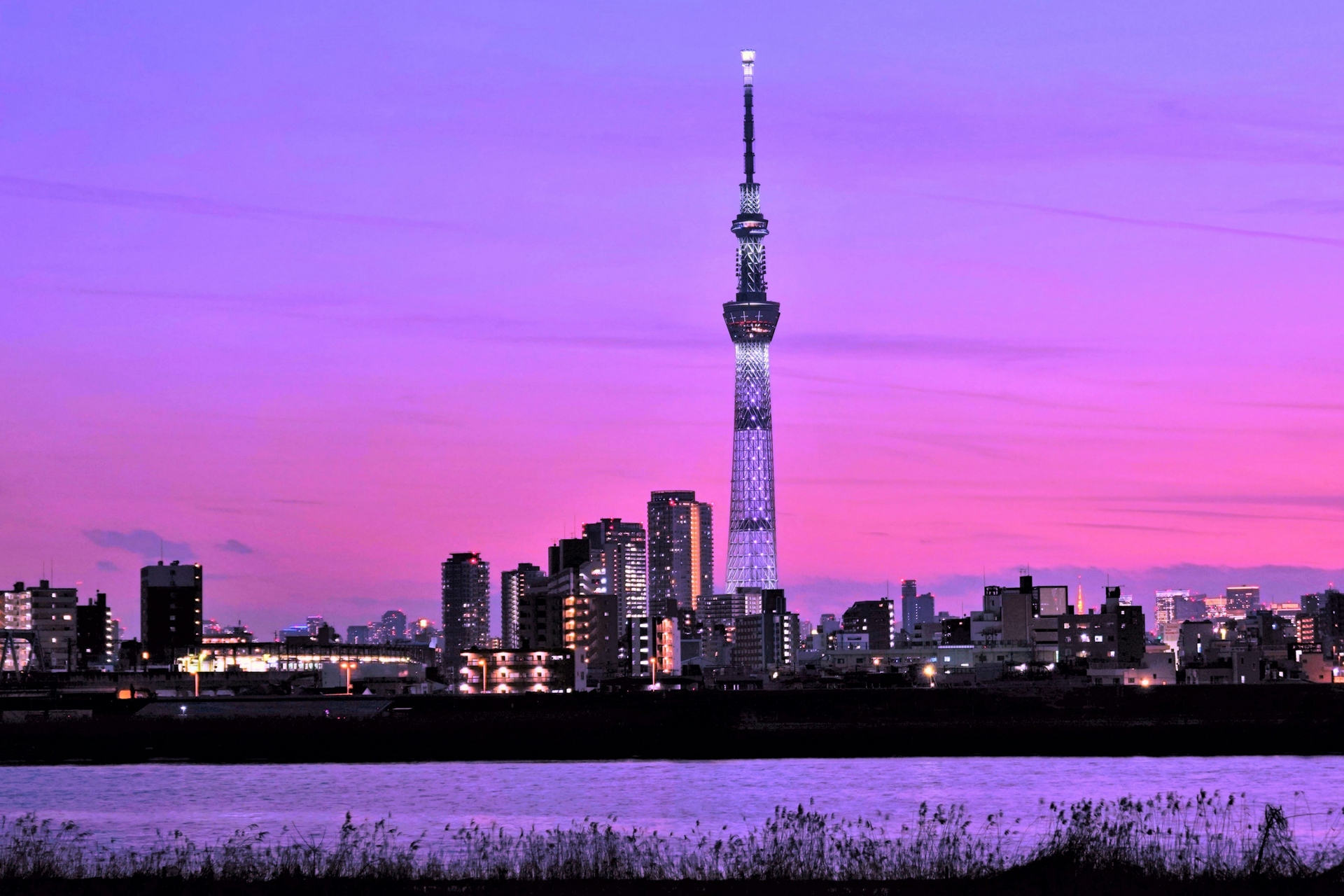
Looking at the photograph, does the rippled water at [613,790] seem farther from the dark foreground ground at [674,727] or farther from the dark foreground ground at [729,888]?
the dark foreground ground at [729,888]

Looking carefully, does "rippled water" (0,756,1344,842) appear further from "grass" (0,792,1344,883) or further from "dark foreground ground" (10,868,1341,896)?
"dark foreground ground" (10,868,1341,896)

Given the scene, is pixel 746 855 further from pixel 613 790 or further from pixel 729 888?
pixel 613 790

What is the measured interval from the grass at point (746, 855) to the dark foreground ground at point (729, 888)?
1.75ft

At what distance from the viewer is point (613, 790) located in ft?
246

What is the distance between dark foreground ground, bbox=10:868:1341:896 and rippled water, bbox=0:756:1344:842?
18.5 meters

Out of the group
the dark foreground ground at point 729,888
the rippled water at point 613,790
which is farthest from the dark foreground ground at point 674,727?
the dark foreground ground at point 729,888

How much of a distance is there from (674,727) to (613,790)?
1658 inches

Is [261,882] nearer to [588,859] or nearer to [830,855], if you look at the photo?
[588,859]

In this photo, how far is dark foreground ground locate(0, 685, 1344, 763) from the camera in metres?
101

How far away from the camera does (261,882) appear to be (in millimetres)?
37406

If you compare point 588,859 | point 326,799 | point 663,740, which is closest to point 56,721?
point 663,740

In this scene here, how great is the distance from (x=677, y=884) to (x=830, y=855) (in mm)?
6003

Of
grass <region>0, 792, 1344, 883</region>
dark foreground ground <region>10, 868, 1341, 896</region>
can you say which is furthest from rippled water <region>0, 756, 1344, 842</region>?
dark foreground ground <region>10, 868, 1341, 896</region>

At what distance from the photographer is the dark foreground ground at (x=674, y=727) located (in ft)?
331
